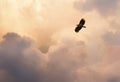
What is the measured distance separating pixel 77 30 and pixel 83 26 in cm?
263

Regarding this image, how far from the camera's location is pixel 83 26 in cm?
5862

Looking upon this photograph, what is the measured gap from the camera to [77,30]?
2285 inches
